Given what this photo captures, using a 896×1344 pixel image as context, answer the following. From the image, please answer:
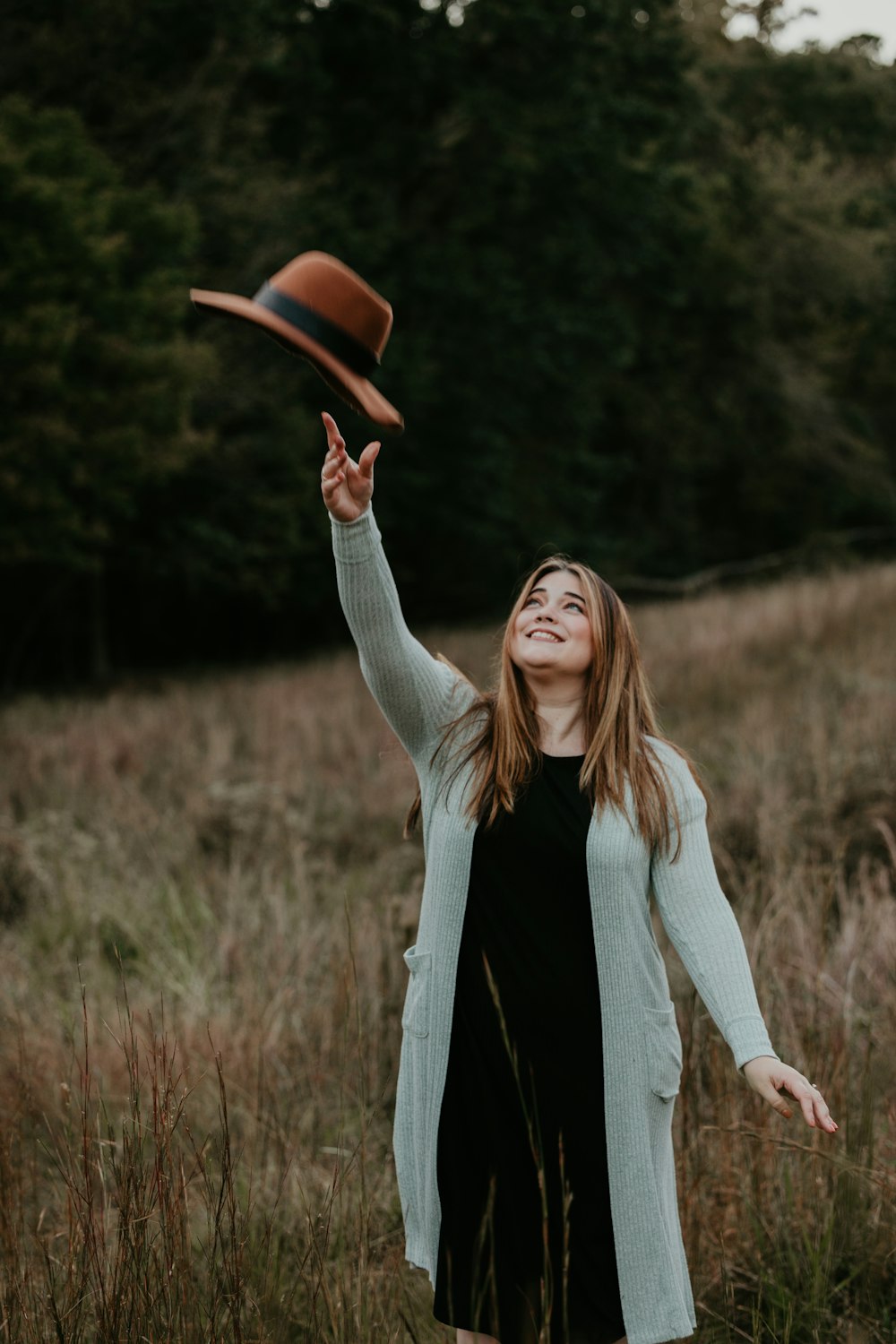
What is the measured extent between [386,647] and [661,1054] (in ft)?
2.86

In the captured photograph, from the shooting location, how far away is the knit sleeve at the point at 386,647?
2.23m

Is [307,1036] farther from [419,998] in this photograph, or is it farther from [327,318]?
[327,318]

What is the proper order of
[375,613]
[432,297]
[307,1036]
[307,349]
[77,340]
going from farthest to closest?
[432,297]
[77,340]
[307,1036]
[375,613]
[307,349]

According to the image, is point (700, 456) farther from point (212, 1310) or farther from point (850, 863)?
point (212, 1310)

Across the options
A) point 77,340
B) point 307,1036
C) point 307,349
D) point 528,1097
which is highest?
point 77,340

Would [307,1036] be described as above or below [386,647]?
below

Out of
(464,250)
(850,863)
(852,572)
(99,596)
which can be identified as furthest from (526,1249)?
(464,250)

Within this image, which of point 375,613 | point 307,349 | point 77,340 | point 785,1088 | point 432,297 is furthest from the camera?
point 432,297

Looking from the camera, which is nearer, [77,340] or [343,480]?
[343,480]

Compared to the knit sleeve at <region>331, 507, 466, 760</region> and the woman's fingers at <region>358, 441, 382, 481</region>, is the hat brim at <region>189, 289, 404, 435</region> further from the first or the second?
the knit sleeve at <region>331, 507, 466, 760</region>

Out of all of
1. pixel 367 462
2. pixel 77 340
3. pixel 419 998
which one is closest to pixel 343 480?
pixel 367 462

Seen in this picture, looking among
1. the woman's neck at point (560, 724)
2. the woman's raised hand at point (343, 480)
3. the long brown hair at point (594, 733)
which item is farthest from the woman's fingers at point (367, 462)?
the woman's neck at point (560, 724)

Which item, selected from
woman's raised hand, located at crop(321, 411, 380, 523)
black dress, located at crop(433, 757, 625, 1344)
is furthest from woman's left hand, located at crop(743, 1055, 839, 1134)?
woman's raised hand, located at crop(321, 411, 380, 523)

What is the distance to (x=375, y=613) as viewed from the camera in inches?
88.7
